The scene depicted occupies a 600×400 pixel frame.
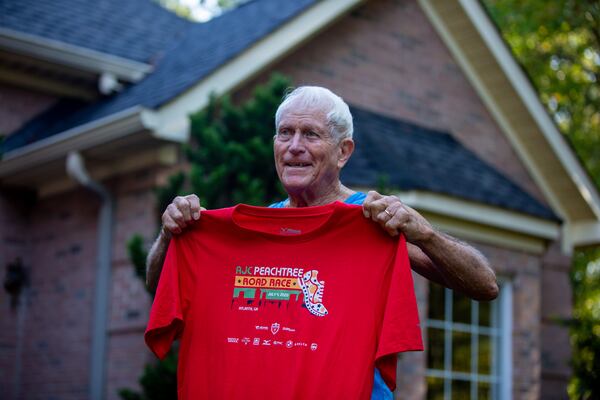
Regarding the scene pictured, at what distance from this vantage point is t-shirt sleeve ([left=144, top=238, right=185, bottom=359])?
11.8 feet

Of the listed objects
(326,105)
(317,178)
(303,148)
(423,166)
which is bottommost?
(317,178)

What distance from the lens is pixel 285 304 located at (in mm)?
3543

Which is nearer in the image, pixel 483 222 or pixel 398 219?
pixel 398 219

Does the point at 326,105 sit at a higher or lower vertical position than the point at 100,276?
higher

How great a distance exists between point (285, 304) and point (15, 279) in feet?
24.0

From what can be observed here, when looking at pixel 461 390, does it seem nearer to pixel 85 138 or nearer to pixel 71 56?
pixel 85 138

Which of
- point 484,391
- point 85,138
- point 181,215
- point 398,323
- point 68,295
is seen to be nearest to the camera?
point 398,323

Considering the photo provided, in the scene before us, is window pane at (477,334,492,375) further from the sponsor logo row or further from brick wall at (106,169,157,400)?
the sponsor logo row

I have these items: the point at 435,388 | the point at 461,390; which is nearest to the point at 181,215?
the point at 435,388

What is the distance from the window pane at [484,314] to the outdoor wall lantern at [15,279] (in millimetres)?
4787

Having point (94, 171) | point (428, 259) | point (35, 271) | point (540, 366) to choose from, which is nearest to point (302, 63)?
point (94, 171)

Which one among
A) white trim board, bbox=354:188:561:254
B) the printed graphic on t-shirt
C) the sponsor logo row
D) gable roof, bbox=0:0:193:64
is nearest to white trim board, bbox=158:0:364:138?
white trim board, bbox=354:188:561:254

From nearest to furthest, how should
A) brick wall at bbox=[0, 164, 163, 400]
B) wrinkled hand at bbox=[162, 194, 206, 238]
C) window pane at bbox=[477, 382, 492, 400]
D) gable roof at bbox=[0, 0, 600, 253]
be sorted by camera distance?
wrinkled hand at bbox=[162, 194, 206, 238] < gable roof at bbox=[0, 0, 600, 253] < brick wall at bbox=[0, 164, 163, 400] < window pane at bbox=[477, 382, 492, 400]

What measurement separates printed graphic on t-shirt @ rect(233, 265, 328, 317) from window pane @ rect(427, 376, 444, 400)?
20.7 ft
